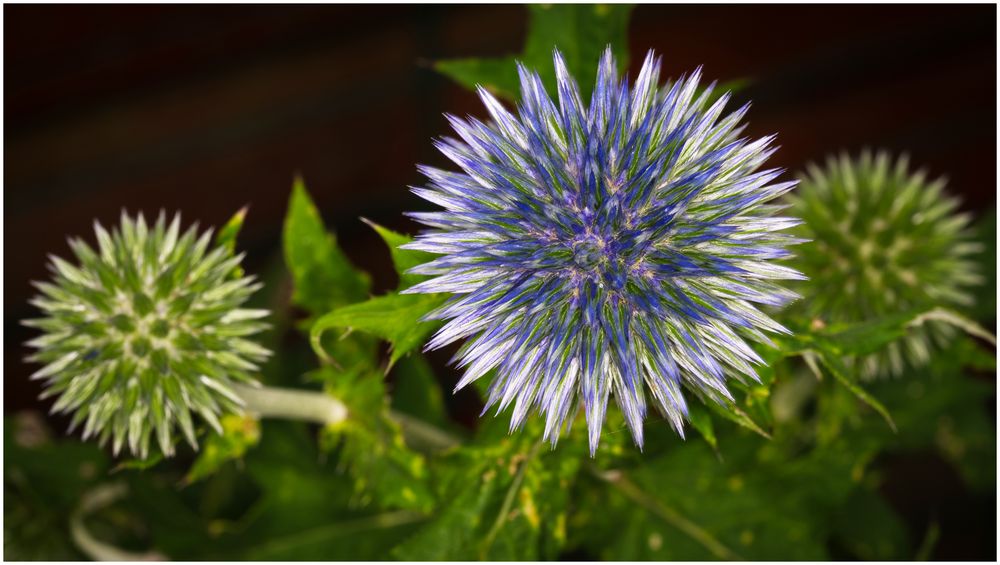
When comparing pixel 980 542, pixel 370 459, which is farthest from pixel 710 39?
pixel 370 459

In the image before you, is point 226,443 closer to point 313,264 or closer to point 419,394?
point 313,264

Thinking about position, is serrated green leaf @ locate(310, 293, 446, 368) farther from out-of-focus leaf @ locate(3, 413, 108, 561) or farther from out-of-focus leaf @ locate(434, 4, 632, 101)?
out-of-focus leaf @ locate(3, 413, 108, 561)

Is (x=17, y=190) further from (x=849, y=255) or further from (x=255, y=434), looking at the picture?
(x=849, y=255)

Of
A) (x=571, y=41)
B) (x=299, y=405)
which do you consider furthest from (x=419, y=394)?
(x=571, y=41)

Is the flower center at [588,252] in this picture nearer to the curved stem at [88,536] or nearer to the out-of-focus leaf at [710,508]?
the out-of-focus leaf at [710,508]

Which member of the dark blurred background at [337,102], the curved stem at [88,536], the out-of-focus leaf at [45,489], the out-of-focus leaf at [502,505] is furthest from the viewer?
the dark blurred background at [337,102]

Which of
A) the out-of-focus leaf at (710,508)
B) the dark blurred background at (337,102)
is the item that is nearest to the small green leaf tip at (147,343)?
the out-of-focus leaf at (710,508)
